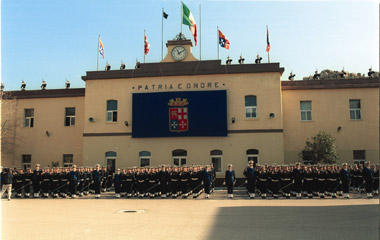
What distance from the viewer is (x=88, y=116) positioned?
27.4 metres

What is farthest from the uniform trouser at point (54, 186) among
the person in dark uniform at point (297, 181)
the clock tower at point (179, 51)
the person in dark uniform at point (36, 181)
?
the person in dark uniform at point (297, 181)

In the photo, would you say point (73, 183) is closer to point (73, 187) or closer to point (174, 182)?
point (73, 187)

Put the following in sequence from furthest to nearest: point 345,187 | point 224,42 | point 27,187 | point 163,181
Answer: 1. point 224,42
2. point 27,187
3. point 163,181
4. point 345,187

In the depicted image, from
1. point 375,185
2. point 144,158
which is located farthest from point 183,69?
point 375,185

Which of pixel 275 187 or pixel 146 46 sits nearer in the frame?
pixel 275 187

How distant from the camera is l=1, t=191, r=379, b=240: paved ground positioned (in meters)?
9.19

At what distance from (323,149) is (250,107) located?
5.99 meters

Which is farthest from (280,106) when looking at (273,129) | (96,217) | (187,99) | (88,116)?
(96,217)

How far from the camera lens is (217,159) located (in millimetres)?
25703

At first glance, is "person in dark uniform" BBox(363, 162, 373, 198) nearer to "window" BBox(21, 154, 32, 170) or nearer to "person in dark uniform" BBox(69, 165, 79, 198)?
"person in dark uniform" BBox(69, 165, 79, 198)

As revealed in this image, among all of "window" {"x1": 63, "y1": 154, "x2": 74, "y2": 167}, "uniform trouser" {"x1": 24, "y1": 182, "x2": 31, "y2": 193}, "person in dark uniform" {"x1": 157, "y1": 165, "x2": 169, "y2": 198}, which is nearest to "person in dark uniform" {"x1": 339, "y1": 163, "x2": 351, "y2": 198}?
"person in dark uniform" {"x1": 157, "y1": 165, "x2": 169, "y2": 198}

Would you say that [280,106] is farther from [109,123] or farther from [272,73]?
[109,123]

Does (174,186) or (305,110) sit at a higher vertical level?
(305,110)

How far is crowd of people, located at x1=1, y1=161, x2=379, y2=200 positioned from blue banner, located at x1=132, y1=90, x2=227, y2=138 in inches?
228
